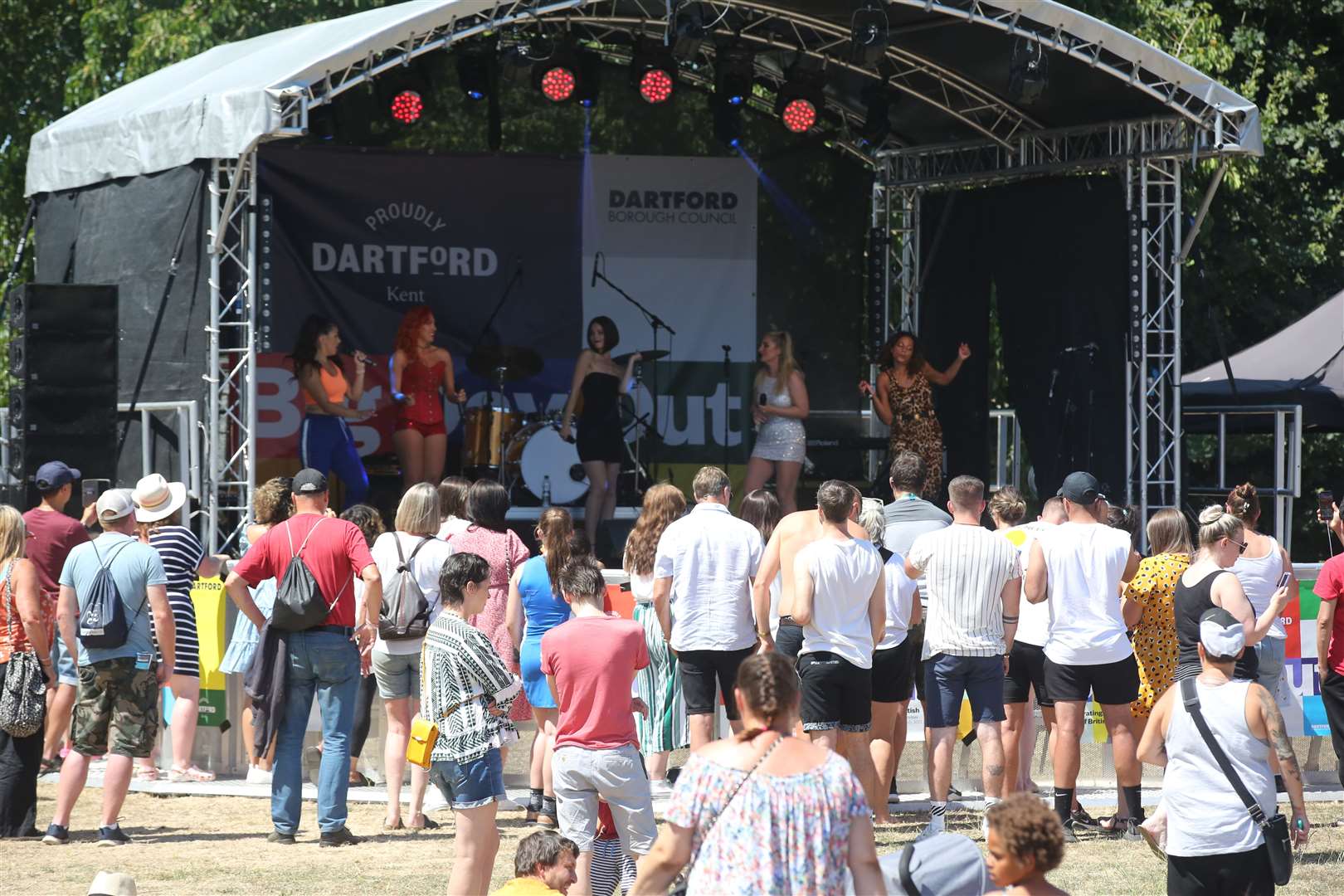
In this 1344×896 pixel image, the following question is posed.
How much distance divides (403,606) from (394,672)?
0.32m

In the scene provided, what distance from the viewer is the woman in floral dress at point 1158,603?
25.7 ft

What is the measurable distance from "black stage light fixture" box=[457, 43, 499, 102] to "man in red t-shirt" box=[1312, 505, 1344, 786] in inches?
268

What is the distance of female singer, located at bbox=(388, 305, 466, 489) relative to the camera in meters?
12.5

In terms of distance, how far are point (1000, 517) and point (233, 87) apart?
533 centimetres

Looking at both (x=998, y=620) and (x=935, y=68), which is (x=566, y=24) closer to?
(x=935, y=68)

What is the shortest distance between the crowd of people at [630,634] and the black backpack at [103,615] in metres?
0.01

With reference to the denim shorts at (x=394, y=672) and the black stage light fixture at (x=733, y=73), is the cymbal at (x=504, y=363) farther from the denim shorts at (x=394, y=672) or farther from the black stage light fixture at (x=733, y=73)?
the denim shorts at (x=394, y=672)

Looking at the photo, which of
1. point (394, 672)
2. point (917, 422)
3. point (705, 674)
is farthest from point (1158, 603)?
point (917, 422)

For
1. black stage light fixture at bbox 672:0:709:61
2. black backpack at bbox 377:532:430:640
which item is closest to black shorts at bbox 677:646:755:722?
black backpack at bbox 377:532:430:640

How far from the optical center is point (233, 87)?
10281 millimetres

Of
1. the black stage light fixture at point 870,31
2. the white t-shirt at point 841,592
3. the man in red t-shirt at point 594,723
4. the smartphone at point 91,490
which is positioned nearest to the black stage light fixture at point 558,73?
the black stage light fixture at point 870,31

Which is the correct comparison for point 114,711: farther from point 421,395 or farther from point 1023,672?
point 421,395

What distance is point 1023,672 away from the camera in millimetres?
7781

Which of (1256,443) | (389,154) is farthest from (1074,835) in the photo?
(1256,443)
